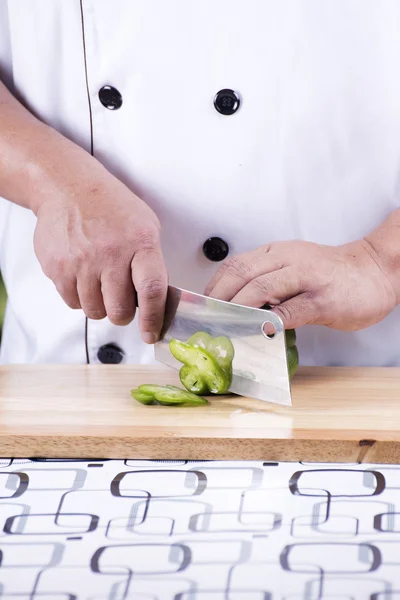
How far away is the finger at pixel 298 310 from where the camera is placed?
117 cm

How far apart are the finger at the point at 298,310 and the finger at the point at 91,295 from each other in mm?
241

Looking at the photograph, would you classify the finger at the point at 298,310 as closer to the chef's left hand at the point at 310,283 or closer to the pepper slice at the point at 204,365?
the chef's left hand at the point at 310,283

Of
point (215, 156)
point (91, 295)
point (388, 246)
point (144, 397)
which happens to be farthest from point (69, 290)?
point (388, 246)

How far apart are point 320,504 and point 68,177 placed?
61cm

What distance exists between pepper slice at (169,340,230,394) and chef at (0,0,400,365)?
0.19ft

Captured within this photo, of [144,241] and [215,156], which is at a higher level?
[215,156]

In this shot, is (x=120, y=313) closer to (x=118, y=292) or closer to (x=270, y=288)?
(x=118, y=292)

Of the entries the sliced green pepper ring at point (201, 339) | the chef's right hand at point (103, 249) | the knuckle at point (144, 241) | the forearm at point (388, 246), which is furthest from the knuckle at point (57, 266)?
the forearm at point (388, 246)

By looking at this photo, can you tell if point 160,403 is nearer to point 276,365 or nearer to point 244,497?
point 276,365

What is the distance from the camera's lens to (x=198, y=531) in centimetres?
83

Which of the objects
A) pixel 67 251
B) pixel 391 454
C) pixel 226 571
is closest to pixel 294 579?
pixel 226 571

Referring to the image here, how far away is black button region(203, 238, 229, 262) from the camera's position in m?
1.31

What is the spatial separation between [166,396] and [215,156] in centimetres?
37

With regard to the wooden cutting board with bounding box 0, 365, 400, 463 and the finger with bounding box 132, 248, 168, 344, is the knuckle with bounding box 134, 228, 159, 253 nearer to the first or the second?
the finger with bounding box 132, 248, 168, 344
